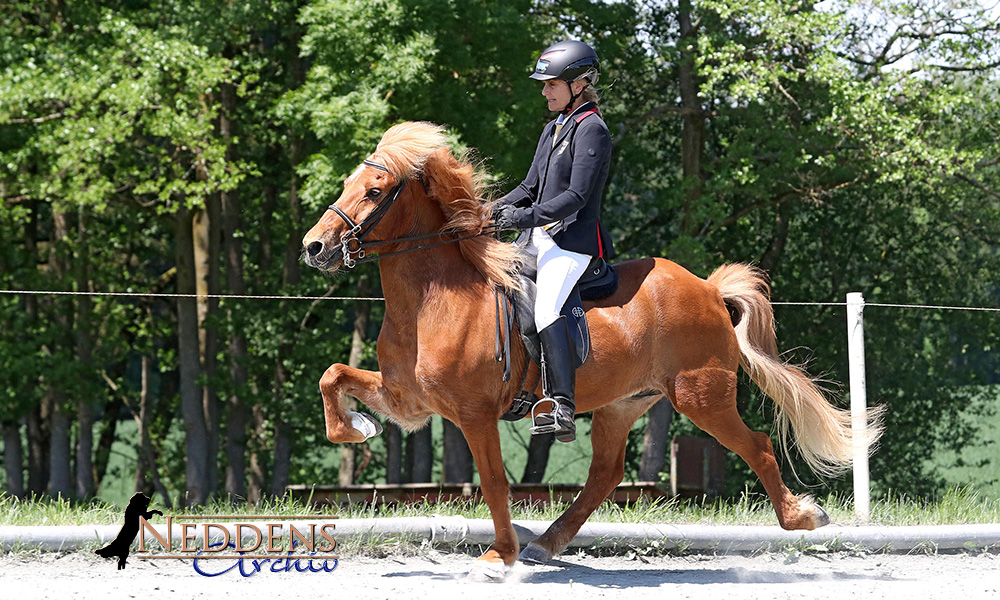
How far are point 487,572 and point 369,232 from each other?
1.74 meters

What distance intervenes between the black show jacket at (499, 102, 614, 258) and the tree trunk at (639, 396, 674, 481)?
11590 mm

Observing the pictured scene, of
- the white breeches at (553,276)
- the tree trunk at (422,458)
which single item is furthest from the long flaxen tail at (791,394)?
the tree trunk at (422,458)

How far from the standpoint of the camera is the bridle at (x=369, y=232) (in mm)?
5078

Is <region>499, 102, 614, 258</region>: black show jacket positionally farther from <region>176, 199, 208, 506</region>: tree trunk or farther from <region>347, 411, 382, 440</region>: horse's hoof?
<region>176, 199, 208, 506</region>: tree trunk

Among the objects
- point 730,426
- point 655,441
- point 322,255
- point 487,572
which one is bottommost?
point 655,441

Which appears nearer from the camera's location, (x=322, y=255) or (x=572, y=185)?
(x=322, y=255)

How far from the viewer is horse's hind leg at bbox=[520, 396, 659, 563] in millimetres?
6121

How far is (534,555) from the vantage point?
5.92 metres

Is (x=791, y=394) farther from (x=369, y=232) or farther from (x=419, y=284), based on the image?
(x=369, y=232)

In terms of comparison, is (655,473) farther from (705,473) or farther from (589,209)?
(589,209)

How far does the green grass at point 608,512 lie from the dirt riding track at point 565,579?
70 centimetres

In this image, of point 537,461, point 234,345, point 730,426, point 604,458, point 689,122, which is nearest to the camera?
point 730,426

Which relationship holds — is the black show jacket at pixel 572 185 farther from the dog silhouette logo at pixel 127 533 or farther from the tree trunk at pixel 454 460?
the tree trunk at pixel 454 460

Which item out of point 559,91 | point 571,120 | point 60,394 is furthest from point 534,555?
point 60,394
